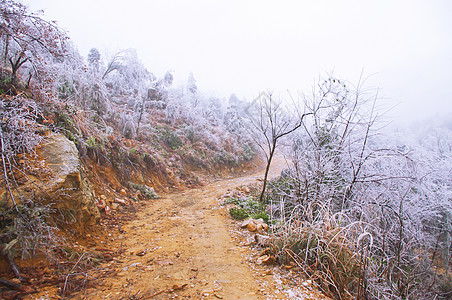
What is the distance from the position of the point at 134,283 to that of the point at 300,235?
7.20 ft

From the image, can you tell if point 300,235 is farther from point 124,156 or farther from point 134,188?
point 124,156

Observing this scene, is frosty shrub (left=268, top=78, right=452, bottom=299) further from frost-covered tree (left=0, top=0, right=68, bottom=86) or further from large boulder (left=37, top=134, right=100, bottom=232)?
frost-covered tree (left=0, top=0, right=68, bottom=86)

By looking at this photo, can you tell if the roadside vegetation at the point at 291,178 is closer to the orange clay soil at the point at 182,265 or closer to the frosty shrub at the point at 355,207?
the frosty shrub at the point at 355,207

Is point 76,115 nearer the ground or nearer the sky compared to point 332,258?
nearer the sky

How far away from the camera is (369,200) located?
4.52m

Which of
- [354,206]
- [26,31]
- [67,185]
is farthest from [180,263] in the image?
[26,31]

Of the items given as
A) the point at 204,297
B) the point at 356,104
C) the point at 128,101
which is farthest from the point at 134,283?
the point at 128,101

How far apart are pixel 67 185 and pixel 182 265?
2284 millimetres

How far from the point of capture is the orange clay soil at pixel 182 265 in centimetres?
217

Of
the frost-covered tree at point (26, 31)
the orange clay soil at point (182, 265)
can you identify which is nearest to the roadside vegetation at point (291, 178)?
the frost-covered tree at point (26, 31)

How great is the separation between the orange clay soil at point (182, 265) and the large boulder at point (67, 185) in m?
0.63

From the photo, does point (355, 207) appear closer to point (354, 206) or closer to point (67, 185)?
point (354, 206)

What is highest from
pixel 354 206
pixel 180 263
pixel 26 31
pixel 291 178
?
pixel 26 31

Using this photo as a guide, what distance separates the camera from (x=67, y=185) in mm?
3344
